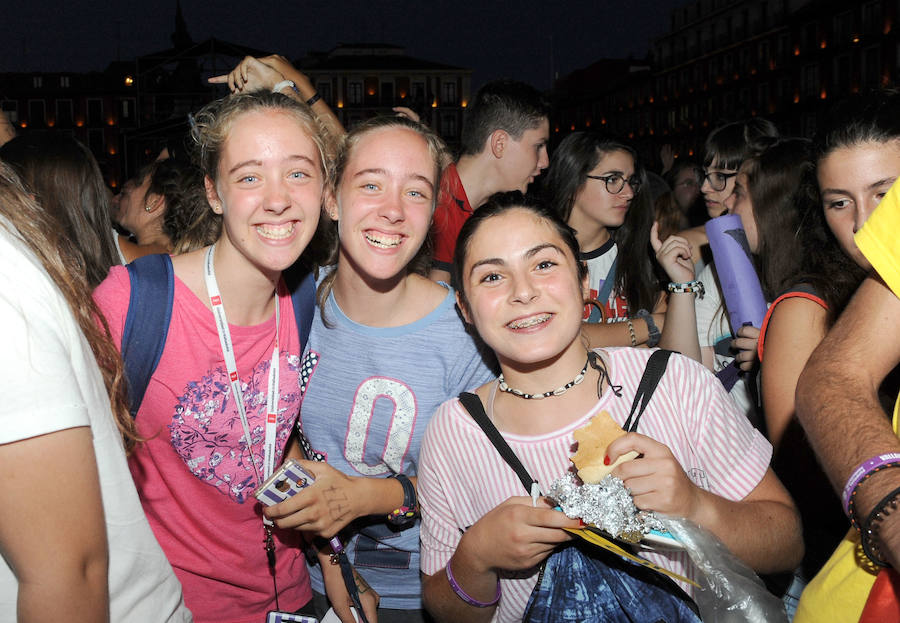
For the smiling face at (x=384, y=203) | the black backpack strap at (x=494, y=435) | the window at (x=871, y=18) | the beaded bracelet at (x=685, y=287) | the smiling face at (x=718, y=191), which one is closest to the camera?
the black backpack strap at (x=494, y=435)

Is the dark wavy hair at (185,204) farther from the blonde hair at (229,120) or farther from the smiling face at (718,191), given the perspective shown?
the smiling face at (718,191)

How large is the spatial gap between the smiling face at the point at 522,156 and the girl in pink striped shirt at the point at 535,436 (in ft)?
9.03

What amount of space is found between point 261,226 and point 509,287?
0.88 metres

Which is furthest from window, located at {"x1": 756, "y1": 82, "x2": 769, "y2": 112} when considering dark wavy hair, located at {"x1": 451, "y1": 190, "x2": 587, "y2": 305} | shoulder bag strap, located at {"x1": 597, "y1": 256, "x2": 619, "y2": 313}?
dark wavy hair, located at {"x1": 451, "y1": 190, "x2": 587, "y2": 305}

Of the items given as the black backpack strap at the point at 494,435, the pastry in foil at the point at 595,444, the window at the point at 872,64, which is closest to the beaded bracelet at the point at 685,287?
the black backpack strap at the point at 494,435

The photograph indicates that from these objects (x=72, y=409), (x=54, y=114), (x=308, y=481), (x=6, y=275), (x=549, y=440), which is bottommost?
(x=308, y=481)

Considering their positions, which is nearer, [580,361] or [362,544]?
[580,361]

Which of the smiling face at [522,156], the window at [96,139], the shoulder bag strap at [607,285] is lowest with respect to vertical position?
the shoulder bag strap at [607,285]

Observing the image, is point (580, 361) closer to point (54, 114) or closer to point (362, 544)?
point (362, 544)

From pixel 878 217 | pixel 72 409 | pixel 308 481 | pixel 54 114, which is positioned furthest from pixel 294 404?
pixel 54 114

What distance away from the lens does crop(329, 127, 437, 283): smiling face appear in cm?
250

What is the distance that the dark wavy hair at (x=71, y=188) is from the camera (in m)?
3.66

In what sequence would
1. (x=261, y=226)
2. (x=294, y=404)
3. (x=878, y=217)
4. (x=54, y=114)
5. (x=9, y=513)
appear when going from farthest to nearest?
(x=54, y=114), (x=294, y=404), (x=261, y=226), (x=878, y=217), (x=9, y=513)

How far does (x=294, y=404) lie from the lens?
247 cm
